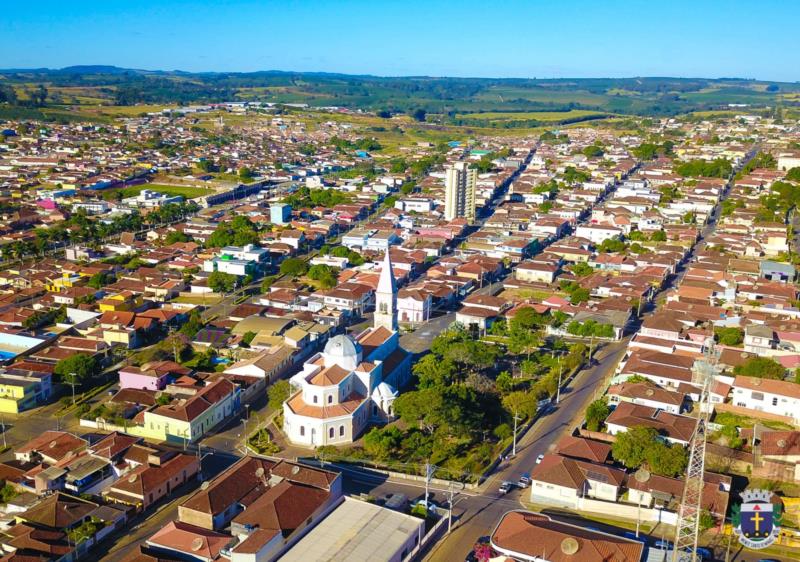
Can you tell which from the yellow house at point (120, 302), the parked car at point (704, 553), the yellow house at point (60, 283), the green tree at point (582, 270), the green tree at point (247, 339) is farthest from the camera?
the green tree at point (582, 270)

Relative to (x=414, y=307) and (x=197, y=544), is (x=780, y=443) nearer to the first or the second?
(x=197, y=544)

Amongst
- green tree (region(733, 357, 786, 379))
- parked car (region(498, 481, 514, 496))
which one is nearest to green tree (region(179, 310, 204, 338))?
parked car (region(498, 481, 514, 496))

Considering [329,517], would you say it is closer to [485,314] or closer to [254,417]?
[254,417]

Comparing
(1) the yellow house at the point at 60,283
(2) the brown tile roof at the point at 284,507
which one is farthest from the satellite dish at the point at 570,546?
(1) the yellow house at the point at 60,283

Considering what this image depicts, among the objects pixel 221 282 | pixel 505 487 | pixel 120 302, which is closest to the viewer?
pixel 505 487

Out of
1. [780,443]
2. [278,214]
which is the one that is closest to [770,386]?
[780,443]

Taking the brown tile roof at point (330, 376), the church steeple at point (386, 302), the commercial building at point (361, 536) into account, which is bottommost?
the commercial building at point (361, 536)

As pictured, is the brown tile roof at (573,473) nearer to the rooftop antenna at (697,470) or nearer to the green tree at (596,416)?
the rooftop antenna at (697,470)

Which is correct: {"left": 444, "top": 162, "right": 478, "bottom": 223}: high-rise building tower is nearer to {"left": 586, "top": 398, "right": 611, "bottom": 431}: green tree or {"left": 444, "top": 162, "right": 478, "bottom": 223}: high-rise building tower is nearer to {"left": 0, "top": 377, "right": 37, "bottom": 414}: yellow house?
{"left": 586, "top": 398, "right": 611, "bottom": 431}: green tree
